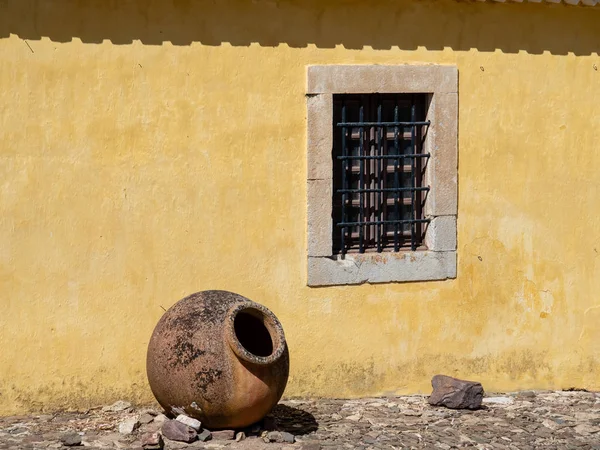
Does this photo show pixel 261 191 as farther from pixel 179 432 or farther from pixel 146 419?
pixel 179 432

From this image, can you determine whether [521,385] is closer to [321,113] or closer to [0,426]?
[321,113]

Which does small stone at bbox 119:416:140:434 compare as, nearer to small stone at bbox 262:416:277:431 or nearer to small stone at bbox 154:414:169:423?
small stone at bbox 154:414:169:423

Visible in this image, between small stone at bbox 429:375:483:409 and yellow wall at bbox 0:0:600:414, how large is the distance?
35 centimetres

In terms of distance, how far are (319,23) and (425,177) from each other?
158 centimetres

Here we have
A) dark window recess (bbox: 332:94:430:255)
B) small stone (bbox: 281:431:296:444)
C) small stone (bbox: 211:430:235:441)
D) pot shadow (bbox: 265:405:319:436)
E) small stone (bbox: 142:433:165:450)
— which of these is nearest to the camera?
small stone (bbox: 142:433:165:450)

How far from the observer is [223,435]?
756cm

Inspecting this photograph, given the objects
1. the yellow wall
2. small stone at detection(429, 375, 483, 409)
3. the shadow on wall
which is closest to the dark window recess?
the yellow wall

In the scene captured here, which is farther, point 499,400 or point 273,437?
point 499,400

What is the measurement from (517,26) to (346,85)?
164 cm

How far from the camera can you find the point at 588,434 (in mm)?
8281

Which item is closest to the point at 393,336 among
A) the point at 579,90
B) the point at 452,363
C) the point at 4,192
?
the point at 452,363

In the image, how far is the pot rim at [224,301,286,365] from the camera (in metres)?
7.39

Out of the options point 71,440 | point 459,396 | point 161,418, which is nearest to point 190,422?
point 161,418

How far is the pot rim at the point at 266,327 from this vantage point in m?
7.39
